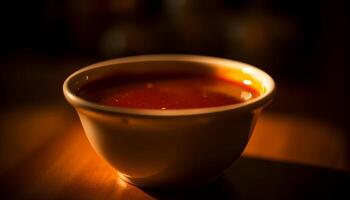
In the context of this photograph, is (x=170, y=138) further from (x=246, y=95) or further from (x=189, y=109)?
(x=246, y=95)

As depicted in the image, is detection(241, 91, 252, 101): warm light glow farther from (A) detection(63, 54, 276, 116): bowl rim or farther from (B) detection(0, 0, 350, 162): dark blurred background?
(B) detection(0, 0, 350, 162): dark blurred background

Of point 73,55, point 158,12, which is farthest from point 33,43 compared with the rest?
point 158,12

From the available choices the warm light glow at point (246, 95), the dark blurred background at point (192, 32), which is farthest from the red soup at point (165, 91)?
the dark blurred background at point (192, 32)

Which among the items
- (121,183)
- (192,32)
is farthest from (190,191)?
(192,32)

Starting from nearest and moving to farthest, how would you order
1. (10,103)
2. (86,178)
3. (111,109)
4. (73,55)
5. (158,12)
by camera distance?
(111,109) < (86,178) < (10,103) < (73,55) < (158,12)

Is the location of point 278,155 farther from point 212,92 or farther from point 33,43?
point 33,43
